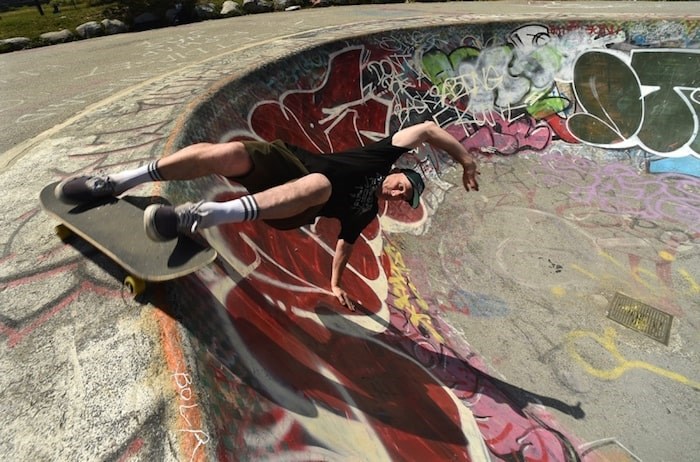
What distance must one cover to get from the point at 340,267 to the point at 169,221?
2.07m

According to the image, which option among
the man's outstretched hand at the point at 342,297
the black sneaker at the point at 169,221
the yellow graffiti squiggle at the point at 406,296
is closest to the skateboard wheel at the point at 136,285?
the black sneaker at the point at 169,221

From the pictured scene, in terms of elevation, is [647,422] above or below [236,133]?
below

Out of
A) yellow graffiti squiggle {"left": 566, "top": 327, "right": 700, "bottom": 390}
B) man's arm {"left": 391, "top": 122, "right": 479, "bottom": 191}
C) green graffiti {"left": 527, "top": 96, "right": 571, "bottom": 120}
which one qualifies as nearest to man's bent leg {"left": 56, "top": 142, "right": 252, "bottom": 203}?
man's arm {"left": 391, "top": 122, "right": 479, "bottom": 191}

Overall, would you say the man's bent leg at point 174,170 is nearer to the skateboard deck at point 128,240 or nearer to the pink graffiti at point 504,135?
the skateboard deck at point 128,240

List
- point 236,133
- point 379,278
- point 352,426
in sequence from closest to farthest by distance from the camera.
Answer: point 352,426, point 236,133, point 379,278

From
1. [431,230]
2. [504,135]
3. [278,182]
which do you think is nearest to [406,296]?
[431,230]

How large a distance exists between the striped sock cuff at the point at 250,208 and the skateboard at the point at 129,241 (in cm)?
35

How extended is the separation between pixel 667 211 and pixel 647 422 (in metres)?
5.66

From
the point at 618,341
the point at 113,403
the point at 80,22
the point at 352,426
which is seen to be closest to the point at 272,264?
the point at 352,426

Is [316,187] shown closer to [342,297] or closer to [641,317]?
[342,297]

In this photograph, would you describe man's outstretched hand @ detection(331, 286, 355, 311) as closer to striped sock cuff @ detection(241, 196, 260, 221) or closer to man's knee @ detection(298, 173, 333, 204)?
man's knee @ detection(298, 173, 333, 204)

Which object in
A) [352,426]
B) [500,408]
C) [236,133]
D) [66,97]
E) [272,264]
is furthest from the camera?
[66,97]

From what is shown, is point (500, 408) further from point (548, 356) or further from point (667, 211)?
point (667, 211)

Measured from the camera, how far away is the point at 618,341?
227 inches
